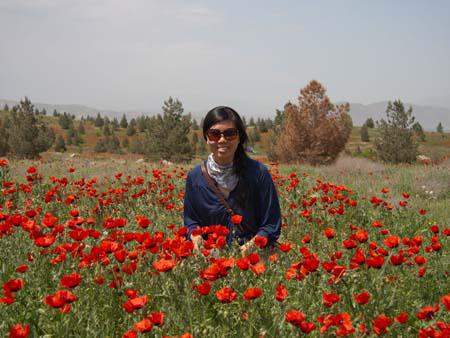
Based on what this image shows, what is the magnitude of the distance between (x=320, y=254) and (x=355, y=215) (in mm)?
1902

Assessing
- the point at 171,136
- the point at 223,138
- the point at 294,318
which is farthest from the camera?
the point at 171,136

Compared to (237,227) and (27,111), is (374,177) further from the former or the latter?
(27,111)

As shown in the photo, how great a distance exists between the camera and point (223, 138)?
388 cm

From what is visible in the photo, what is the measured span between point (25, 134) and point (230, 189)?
34.2 meters

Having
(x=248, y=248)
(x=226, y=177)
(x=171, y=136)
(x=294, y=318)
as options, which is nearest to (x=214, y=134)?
(x=226, y=177)

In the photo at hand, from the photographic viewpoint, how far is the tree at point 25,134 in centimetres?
3353

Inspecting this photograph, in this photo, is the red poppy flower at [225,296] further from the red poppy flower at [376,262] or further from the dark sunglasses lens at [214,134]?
the dark sunglasses lens at [214,134]

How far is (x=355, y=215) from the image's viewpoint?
6.38 meters

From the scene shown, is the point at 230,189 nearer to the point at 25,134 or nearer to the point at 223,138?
the point at 223,138

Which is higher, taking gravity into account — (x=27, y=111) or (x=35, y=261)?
(x=27, y=111)

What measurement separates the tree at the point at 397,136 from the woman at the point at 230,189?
24009 millimetres

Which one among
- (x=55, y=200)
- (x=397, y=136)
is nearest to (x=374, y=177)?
(x=55, y=200)

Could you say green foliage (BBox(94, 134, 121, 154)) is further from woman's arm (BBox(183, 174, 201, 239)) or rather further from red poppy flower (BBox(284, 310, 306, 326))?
red poppy flower (BBox(284, 310, 306, 326))

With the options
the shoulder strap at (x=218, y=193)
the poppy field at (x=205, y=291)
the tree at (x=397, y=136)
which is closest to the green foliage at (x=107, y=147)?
the tree at (x=397, y=136)
